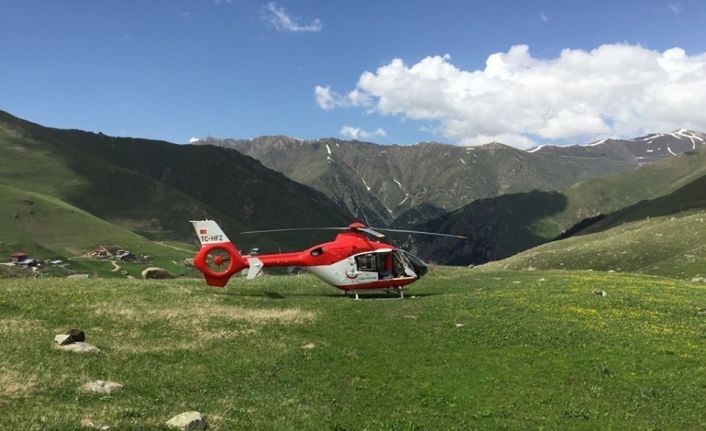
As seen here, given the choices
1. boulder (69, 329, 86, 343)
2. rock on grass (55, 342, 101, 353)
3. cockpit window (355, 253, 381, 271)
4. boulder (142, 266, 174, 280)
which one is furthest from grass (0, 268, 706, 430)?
boulder (142, 266, 174, 280)

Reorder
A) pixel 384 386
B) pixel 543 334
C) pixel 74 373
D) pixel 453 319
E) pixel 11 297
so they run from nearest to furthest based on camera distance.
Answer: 1. pixel 74 373
2. pixel 384 386
3. pixel 543 334
4. pixel 11 297
5. pixel 453 319

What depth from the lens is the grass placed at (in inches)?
581

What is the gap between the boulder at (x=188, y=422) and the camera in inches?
469

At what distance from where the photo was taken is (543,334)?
24250mm

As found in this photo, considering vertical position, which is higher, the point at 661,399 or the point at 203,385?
the point at 203,385

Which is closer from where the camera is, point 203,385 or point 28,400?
point 28,400

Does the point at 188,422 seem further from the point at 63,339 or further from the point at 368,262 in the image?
the point at 368,262

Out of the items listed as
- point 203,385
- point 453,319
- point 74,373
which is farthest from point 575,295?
point 74,373

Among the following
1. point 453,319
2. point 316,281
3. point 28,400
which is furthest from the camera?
point 316,281

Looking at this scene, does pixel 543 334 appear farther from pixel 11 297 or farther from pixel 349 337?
pixel 11 297

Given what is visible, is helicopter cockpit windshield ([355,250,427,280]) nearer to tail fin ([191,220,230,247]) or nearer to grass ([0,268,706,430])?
grass ([0,268,706,430])

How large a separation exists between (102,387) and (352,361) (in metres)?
9.82

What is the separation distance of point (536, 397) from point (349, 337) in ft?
34.2

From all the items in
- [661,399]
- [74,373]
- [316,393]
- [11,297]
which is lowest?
[661,399]
